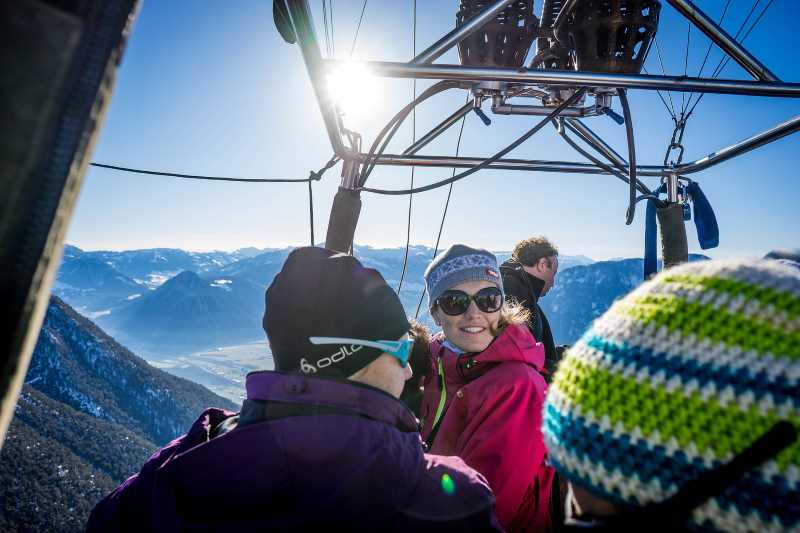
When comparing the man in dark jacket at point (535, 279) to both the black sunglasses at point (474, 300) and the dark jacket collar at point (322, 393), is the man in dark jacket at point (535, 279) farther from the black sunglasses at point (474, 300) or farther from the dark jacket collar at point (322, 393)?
the dark jacket collar at point (322, 393)

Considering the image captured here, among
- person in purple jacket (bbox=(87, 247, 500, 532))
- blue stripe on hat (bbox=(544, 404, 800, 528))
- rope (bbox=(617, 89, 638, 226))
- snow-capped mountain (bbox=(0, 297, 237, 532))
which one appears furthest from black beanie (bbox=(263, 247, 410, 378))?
snow-capped mountain (bbox=(0, 297, 237, 532))

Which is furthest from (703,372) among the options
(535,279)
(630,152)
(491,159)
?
(535,279)

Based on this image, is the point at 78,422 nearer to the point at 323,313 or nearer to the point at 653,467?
the point at 323,313

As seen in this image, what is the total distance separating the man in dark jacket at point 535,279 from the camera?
3.66 meters

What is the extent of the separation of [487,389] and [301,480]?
4.23ft

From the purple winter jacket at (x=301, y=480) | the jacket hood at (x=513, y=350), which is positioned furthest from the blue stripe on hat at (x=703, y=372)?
the jacket hood at (x=513, y=350)

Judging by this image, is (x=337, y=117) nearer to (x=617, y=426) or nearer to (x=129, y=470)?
(x=617, y=426)

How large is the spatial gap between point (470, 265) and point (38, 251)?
2555 mm

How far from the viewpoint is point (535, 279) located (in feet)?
13.4

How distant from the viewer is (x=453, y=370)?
2670 mm

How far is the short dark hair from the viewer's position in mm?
4180

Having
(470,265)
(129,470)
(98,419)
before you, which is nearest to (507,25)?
(470,265)

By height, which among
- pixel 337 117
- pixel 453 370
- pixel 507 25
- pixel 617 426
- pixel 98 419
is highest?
pixel 507 25

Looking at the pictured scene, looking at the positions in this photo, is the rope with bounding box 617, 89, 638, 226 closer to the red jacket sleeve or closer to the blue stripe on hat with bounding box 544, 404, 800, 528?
the red jacket sleeve
